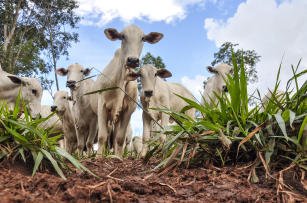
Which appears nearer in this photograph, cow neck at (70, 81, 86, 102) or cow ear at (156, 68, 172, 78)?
cow ear at (156, 68, 172, 78)

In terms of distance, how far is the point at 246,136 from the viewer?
2512mm

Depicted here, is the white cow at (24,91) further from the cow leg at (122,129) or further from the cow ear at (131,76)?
the cow ear at (131,76)

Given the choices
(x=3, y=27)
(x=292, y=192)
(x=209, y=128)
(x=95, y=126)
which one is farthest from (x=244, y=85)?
(x=3, y=27)

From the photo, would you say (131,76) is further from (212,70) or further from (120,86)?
(212,70)

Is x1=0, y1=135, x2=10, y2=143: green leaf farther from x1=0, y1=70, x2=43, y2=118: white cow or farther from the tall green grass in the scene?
x1=0, y1=70, x2=43, y2=118: white cow

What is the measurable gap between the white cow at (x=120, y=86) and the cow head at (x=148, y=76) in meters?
0.16

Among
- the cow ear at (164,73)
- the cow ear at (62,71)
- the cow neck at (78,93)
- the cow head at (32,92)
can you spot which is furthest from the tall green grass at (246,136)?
the cow head at (32,92)

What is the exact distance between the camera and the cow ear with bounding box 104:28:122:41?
5685 millimetres

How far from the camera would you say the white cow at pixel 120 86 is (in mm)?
5574

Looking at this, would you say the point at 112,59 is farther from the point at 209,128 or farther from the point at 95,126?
the point at 209,128

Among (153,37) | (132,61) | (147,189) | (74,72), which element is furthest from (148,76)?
(147,189)

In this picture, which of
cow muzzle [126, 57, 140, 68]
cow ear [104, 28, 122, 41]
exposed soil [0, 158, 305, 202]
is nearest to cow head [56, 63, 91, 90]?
cow ear [104, 28, 122, 41]

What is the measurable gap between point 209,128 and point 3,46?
18872mm

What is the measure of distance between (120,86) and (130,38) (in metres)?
0.86
